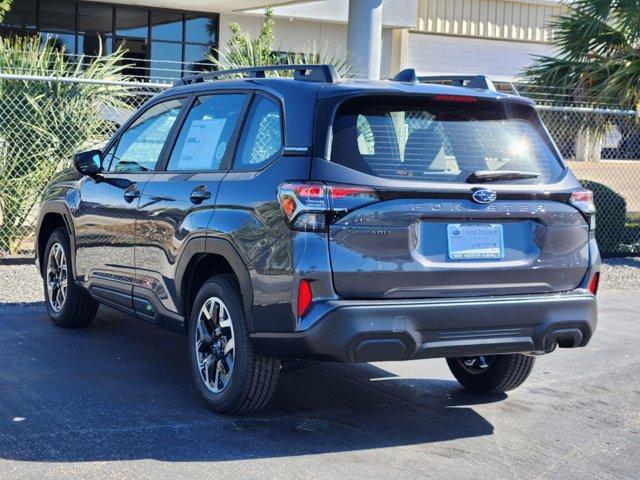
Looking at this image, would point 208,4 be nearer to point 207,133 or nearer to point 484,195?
point 207,133

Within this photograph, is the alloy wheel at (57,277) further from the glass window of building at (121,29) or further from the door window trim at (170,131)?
the glass window of building at (121,29)

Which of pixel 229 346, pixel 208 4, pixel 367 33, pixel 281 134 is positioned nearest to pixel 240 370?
pixel 229 346

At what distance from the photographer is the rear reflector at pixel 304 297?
5035 millimetres

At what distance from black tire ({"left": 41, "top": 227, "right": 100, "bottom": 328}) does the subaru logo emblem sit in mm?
3513

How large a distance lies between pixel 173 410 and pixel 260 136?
1.65 metres

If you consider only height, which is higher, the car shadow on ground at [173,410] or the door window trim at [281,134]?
the door window trim at [281,134]

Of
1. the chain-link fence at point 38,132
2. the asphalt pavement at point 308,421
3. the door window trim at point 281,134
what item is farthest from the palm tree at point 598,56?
the door window trim at point 281,134

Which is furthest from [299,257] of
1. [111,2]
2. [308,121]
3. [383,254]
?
[111,2]

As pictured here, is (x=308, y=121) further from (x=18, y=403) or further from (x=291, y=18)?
(x=291, y=18)

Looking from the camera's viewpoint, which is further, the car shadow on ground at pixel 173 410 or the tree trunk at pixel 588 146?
the tree trunk at pixel 588 146

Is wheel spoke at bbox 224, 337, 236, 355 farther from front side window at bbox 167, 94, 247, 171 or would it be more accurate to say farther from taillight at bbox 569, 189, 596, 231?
taillight at bbox 569, 189, 596, 231

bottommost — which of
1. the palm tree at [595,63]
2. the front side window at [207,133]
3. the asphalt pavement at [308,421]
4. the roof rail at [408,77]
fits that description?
the asphalt pavement at [308,421]

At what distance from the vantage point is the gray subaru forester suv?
200 inches

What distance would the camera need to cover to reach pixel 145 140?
7.04 metres
